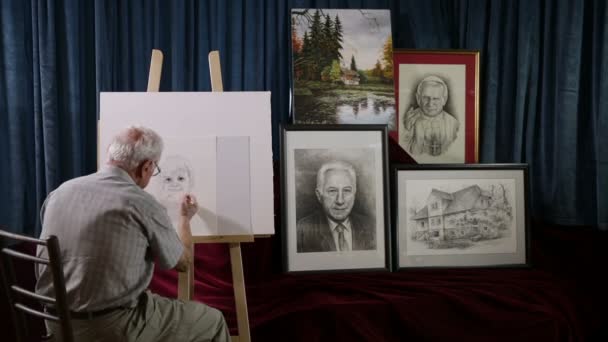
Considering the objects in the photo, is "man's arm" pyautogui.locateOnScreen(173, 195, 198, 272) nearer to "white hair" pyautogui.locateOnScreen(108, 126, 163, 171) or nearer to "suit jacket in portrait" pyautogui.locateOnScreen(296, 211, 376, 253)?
"white hair" pyautogui.locateOnScreen(108, 126, 163, 171)

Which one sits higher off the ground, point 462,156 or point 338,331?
point 462,156

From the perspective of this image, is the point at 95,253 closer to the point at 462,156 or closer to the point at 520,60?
the point at 462,156

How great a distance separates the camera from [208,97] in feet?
7.14

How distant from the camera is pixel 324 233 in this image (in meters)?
2.44

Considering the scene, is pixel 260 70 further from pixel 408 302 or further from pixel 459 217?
pixel 408 302

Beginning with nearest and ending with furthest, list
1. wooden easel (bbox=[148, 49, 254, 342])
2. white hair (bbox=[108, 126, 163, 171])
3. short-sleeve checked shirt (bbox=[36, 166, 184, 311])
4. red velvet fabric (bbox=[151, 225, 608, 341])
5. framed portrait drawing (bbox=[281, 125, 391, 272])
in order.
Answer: short-sleeve checked shirt (bbox=[36, 166, 184, 311]) < white hair (bbox=[108, 126, 163, 171]) < wooden easel (bbox=[148, 49, 254, 342]) < red velvet fabric (bbox=[151, 225, 608, 341]) < framed portrait drawing (bbox=[281, 125, 391, 272])

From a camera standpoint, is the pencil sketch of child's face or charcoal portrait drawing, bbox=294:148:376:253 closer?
the pencil sketch of child's face

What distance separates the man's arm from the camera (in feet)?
5.85

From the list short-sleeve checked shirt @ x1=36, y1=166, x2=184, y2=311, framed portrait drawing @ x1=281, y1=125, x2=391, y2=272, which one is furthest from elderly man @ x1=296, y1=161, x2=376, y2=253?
short-sleeve checked shirt @ x1=36, y1=166, x2=184, y2=311

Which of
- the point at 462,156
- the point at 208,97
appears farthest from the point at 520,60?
the point at 208,97

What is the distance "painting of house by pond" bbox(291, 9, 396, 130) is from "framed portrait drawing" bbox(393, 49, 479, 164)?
0.13 metres

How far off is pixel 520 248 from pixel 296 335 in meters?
1.27

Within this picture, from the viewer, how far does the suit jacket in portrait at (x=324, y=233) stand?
243cm

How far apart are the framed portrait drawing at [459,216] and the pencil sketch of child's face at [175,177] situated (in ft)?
3.41
